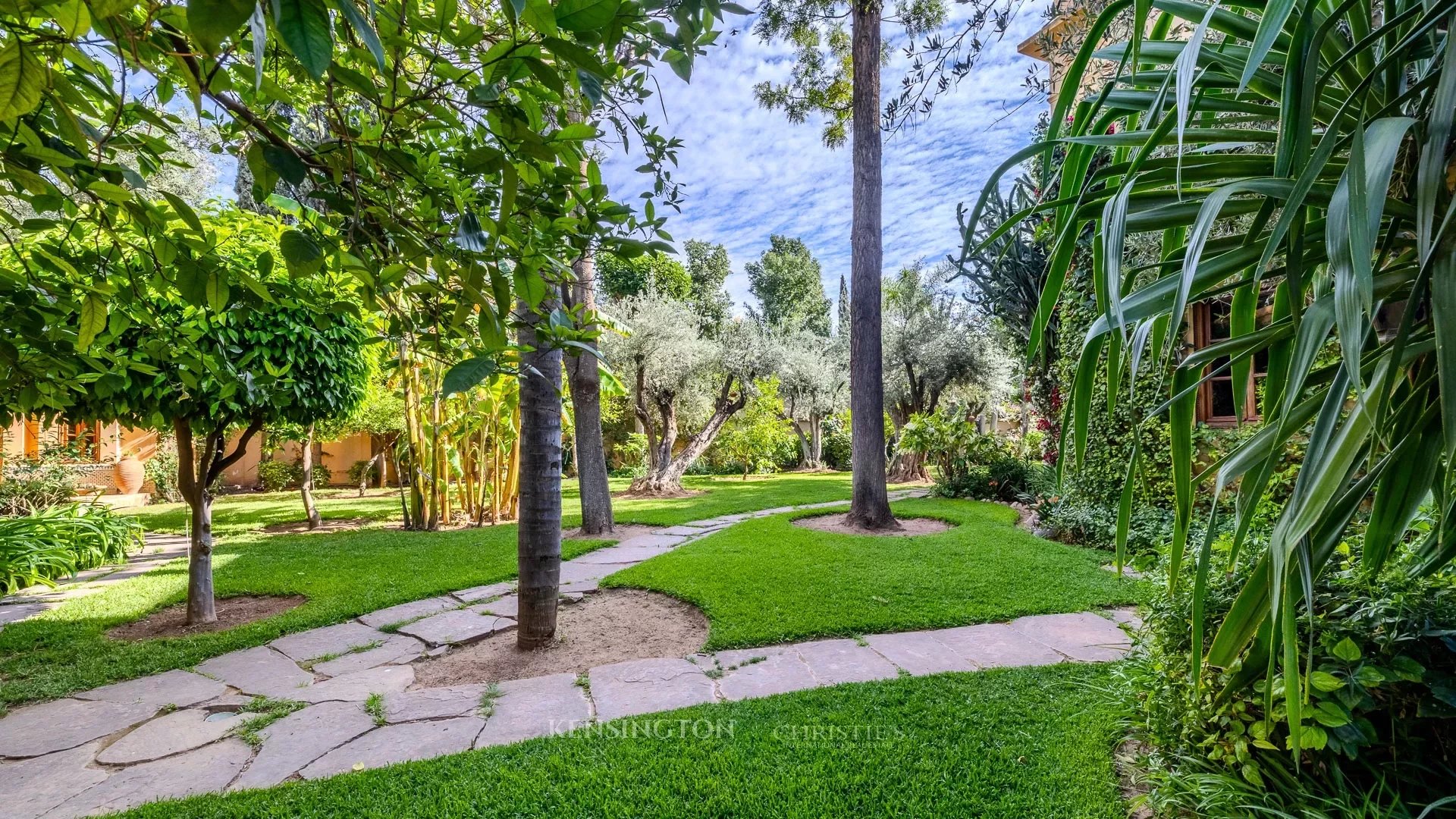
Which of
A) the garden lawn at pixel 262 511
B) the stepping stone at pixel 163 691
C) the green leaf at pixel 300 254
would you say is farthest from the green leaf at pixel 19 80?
the garden lawn at pixel 262 511

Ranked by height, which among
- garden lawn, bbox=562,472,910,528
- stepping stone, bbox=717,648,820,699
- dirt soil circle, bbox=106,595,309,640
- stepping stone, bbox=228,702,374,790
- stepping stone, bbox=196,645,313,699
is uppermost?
garden lawn, bbox=562,472,910,528

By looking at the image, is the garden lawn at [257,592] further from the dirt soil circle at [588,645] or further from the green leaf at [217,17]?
the green leaf at [217,17]

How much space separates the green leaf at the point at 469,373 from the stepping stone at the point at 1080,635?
3.08 metres

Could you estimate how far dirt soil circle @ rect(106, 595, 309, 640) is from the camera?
3.60 metres

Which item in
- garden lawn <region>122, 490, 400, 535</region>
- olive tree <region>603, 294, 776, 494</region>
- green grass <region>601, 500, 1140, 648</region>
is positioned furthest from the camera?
olive tree <region>603, 294, 776, 494</region>

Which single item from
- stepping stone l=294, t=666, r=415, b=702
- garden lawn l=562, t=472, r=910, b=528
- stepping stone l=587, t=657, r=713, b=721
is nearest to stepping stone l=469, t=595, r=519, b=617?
stepping stone l=294, t=666, r=415, b=702

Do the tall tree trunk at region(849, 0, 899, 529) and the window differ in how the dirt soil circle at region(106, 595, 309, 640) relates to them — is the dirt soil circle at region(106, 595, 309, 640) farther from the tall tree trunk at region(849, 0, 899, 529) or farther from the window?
the window

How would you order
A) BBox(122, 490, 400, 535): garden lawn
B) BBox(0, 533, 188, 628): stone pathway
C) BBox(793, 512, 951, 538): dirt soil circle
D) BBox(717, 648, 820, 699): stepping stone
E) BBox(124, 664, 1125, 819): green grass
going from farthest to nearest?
BBox(122, 490, 400, 535): garden lawn
BBox(793, 512, 951, 538): dirt soil circle
BBox(0, 533, 188, 628): stone pathway
BBox(717, 648, 820, 699): stepping stone
BBox(124, 664, 1125, 819): green grass

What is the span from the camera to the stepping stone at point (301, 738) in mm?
2064

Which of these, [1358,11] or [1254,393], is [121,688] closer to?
[1358,11]

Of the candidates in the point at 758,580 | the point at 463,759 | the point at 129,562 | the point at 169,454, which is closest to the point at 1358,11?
the point at 463,759

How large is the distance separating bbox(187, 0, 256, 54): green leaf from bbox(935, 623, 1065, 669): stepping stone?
3216 mm

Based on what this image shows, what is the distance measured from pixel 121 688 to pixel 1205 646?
14.4 feet

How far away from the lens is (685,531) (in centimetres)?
671
